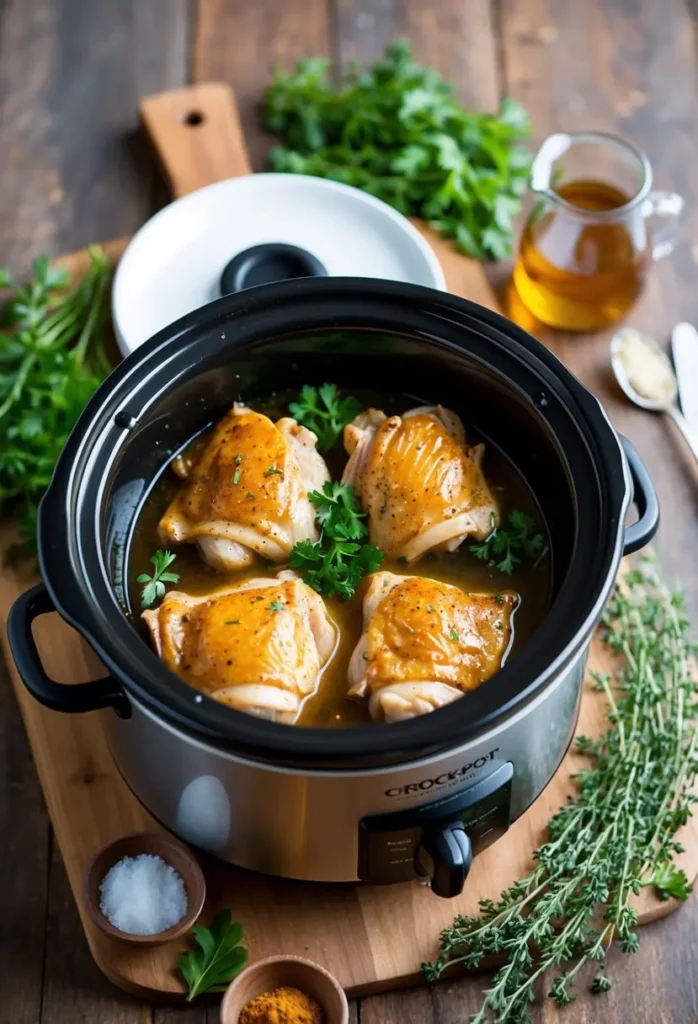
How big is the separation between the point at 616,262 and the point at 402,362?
804 millimetres

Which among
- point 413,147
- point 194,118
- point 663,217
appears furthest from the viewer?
point 194,118

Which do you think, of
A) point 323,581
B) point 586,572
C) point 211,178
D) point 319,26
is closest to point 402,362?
point 323,581

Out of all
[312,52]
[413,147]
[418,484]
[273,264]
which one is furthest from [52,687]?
[312,52]

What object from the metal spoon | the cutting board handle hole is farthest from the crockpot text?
the cutting board handle hole

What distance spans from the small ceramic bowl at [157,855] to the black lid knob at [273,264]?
4.37ft

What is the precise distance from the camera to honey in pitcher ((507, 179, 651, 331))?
2.79 m

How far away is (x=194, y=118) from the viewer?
3236 mm

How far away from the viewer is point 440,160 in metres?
3.04

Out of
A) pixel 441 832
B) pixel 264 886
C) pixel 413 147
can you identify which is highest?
pixel 413 147

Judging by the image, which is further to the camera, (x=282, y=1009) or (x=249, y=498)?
(x=249, y=498)

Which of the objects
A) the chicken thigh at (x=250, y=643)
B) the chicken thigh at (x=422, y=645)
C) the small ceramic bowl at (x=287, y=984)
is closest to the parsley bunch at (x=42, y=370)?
the chicken thigh at (x=250, y=643)

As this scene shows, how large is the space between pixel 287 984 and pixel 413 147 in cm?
210

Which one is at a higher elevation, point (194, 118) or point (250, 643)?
point (194, 118)

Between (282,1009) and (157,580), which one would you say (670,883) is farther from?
(157,580)
